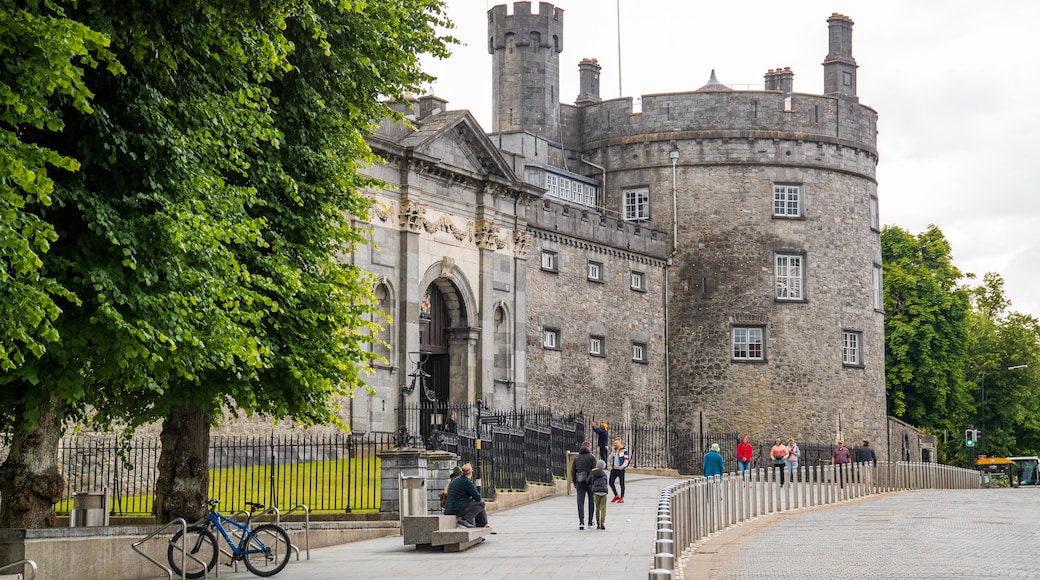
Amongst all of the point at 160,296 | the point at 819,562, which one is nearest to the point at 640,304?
the point at 819,562

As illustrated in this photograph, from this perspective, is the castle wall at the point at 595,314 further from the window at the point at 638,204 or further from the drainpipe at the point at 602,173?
the drainpipe at the point at 602,173

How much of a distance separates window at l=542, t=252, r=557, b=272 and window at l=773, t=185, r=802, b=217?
934cm

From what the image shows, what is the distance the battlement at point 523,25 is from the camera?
4759cm

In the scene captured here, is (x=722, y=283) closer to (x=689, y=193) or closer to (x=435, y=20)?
(x=689, y=193)

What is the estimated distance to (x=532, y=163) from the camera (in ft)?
153

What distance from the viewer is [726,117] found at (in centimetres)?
4900

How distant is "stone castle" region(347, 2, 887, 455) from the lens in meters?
46.2

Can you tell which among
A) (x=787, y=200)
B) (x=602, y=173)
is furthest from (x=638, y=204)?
(x=787, y=200)

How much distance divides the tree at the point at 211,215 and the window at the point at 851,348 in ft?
106

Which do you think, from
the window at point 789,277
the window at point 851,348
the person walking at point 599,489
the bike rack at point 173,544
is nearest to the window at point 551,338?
the window at point 789,277

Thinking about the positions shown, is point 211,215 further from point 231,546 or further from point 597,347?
point 597,347

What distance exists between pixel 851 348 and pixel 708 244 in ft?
21.0

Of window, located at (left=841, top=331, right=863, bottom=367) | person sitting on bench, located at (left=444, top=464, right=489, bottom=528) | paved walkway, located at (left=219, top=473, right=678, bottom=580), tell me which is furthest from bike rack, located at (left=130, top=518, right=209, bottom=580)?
window, located at (left=841, top=331, right=863, bottom=367)

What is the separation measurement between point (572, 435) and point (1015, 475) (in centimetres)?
2995
